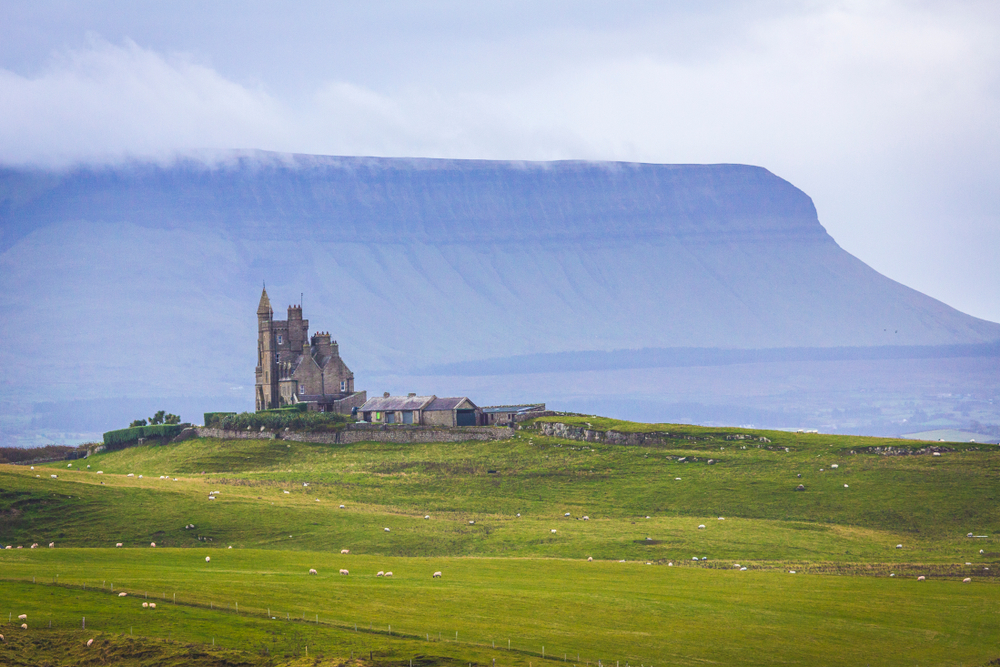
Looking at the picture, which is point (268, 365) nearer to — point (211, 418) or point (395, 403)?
point (211, 418)

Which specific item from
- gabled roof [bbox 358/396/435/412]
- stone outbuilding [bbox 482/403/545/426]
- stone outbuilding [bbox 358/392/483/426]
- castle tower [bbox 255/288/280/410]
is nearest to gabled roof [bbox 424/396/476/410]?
stone outbuilding [bbox 358/392/483/426]

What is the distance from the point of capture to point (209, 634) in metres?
54.9

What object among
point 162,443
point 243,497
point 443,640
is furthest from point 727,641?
point 162,443

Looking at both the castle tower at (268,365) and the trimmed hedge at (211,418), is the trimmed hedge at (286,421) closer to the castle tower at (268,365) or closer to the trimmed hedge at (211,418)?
the trimmed hedge at (211,418)

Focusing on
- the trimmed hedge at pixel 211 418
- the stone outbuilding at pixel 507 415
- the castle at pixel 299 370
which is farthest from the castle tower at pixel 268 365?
the stone outbuilding at pixel 507 415

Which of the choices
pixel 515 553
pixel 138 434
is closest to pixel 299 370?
pixel 138 434

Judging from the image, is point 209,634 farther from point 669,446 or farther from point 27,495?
point 669,446

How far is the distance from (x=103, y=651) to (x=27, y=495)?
38.2 m

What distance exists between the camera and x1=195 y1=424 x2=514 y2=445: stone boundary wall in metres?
124

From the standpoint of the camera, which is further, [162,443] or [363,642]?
[162,443]

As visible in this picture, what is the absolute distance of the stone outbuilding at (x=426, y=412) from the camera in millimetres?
131250

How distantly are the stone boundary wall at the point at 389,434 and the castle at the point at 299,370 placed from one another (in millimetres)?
16538

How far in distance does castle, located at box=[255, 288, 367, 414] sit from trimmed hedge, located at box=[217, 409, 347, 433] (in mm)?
12022

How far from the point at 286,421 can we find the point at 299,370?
17473 mm
